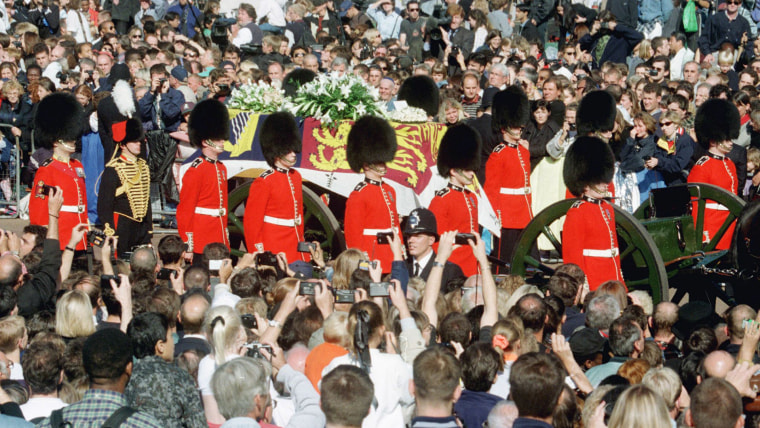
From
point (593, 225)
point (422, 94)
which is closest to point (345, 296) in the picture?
point (593, 225)

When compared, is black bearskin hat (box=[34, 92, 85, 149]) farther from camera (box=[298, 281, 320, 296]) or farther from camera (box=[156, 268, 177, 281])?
camera (box=[298, 281, 320, 296])

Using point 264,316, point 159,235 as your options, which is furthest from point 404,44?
point 264,316

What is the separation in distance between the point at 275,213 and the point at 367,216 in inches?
27.0

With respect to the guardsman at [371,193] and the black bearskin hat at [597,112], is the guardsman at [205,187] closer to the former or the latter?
the guardsman at [371,193]

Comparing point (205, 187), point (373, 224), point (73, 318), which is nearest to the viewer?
point (73, 318)

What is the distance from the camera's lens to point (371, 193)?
814 cm

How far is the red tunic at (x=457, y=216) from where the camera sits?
8289mm

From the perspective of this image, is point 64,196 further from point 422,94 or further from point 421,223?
point 422,94

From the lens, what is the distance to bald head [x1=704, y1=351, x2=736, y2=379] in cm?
517

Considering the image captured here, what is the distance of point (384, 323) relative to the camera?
5.24 metres

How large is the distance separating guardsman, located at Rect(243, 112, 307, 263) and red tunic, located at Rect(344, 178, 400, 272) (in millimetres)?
447

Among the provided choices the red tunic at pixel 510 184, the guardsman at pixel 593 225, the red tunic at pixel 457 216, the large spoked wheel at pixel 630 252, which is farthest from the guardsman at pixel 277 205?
the guardsman at pixel 593 225

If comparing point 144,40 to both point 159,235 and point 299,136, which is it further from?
point 299,136

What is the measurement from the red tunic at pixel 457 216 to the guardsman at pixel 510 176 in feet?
3.49
